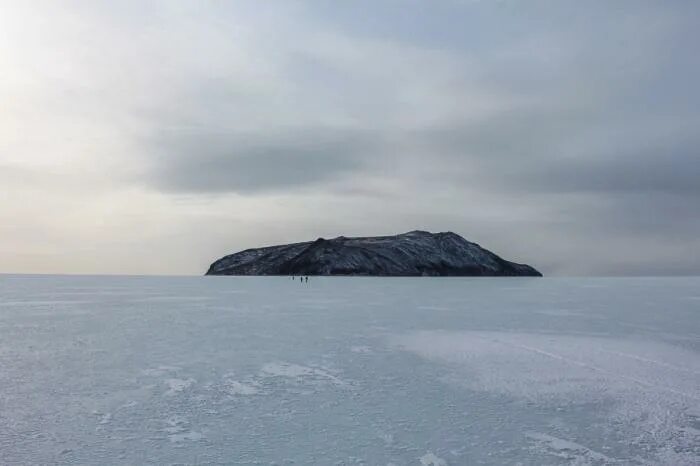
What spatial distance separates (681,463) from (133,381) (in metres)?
15.2

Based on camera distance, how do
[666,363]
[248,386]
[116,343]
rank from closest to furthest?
[248,386], [666,363], [116,343]

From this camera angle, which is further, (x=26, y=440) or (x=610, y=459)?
(x=26, y=440)

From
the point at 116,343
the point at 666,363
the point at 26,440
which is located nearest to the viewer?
the point at 26,440

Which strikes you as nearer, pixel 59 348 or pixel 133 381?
pixel 133 381

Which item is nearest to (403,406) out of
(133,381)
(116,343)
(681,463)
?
(681,463)

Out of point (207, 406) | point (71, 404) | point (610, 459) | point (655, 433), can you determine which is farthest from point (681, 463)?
point (71, 404)

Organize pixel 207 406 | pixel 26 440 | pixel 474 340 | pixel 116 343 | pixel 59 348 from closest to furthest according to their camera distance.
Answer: pixel 26 440
pixel 207 406
pixel 59 348
pixel 116 343
pixel 474 340

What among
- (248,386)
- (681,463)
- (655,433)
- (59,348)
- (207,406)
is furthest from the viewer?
(59,348)

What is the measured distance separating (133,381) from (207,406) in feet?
14.2

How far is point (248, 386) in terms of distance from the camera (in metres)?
16.8

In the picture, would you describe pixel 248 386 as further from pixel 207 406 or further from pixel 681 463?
pixel 681 463

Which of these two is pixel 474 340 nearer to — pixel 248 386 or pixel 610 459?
pixel 248 386

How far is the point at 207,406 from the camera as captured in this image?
14.3 metres

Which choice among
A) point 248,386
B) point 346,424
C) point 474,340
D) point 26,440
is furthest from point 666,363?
point 26,440
